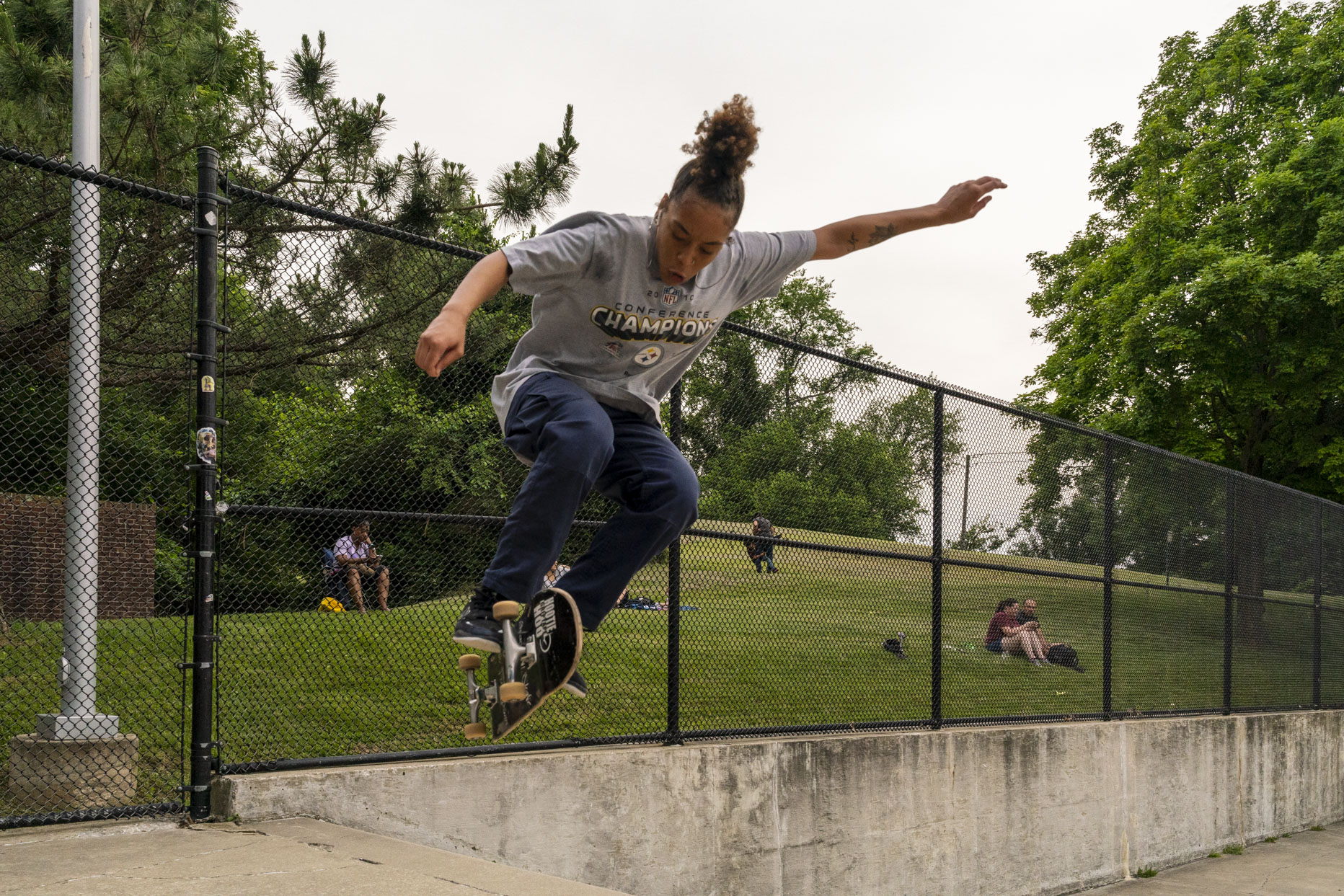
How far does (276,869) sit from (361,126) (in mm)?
8132

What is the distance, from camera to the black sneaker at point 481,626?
3443 millimetres

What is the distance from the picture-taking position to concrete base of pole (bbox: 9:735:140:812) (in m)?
4.07

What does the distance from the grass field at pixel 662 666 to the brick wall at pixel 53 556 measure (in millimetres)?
198

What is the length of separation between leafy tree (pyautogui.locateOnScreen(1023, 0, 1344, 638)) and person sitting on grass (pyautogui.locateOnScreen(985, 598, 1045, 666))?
12299 mm

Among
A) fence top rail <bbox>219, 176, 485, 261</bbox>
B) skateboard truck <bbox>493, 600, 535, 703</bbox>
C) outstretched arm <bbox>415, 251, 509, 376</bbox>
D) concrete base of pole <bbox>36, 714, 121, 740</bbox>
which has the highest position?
fence top rail <bbox>219, 176, 485, 261</bbox>

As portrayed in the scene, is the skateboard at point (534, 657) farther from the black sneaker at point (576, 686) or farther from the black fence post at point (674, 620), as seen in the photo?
the black fence post at point (674, 620)

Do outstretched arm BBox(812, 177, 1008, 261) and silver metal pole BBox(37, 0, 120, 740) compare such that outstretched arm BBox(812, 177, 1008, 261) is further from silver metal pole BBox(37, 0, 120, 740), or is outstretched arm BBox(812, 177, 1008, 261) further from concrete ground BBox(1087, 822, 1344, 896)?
concrete ground BBox(1087, 822, 1344, 896)


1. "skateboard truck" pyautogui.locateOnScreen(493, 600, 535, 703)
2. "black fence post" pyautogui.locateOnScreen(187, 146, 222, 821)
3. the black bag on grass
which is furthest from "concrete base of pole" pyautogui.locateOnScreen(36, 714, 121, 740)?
the black bag on grass

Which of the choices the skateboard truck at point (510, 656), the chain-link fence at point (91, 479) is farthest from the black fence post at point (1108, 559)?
the chain-link fence at point (91, 479)

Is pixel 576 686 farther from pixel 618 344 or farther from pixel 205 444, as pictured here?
pixel 205 444

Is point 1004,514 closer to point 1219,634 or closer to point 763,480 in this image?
point 763,480

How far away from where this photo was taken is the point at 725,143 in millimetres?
3416

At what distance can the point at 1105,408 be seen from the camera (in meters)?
23.5

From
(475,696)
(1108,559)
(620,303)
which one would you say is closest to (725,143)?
(620,303)
